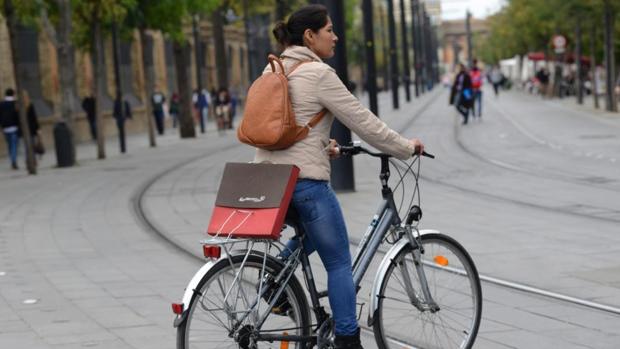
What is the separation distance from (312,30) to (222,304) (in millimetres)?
1222

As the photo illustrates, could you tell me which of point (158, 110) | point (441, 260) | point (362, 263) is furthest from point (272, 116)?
point (158, 110)

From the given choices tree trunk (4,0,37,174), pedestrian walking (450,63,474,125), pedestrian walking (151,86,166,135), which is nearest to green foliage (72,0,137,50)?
tree trunk (4,0,37,174)

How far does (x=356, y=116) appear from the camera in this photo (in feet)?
18.2

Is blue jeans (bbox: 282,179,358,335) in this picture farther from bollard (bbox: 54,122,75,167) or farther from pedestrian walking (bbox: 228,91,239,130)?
pedestrian walking (bbox: 228,91,239,130)

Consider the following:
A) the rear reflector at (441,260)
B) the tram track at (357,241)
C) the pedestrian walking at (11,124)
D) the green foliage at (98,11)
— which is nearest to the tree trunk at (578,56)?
the green foliage at (98,11)

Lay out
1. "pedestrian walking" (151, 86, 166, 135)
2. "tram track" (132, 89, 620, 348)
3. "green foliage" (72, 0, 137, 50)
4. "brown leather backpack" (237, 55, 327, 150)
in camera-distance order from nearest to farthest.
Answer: "brown leather backpack" (237, 55, 327, 150), "tram track" (132, 89, 620, 348), "green foliage" (72, 0, 137, 50), "pedestrian walking" (151, 86, 166, 135)

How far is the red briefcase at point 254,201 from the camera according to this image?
5352mm

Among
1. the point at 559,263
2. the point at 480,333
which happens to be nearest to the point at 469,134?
the point at 559,263

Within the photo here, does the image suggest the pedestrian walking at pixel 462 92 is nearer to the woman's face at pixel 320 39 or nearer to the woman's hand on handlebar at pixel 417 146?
the woman's hand on handlebar at pixel 417 146

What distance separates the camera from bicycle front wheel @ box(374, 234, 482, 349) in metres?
5.89

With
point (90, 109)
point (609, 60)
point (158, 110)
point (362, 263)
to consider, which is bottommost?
point (158, 110)

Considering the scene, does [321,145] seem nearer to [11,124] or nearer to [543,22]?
[11,124]

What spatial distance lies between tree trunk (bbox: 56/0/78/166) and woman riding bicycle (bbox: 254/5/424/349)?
1968cm

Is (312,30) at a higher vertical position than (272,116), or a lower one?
higher
